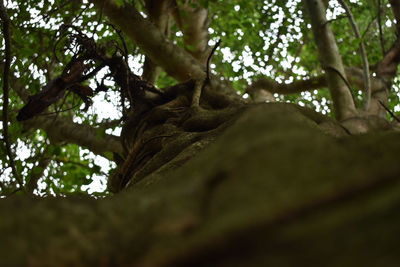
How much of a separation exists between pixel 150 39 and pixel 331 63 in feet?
5.83

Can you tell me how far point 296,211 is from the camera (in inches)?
30.2

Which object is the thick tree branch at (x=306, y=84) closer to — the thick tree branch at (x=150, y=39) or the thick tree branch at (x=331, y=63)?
the thick tree branch at (x=331, y=63)

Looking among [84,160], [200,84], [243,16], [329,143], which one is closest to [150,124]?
[200,84]

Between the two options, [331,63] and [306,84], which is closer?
[331,63]

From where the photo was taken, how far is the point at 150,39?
4883 millimetres

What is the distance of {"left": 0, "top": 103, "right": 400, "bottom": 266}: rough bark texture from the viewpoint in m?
0.74

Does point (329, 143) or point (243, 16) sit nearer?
point (329, 143)

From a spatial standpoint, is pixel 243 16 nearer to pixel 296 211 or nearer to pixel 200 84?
pixel 200 84

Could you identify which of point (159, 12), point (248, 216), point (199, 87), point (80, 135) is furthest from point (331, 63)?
point (248, 216)

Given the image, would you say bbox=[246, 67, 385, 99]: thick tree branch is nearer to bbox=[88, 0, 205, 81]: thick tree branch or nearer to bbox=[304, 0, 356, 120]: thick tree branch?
bbox=[304, 0, 356, 120]: thick tree branch

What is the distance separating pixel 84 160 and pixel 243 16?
147 inches

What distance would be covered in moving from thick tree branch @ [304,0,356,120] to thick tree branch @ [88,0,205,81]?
1173mm

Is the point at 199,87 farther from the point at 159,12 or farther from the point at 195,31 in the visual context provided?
the point at 195,31

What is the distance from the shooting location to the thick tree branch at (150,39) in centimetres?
484
